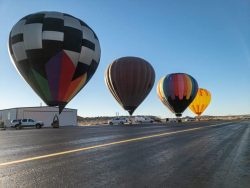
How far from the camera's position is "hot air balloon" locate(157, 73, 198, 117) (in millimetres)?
70625

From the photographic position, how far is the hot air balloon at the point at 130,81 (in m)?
57.7

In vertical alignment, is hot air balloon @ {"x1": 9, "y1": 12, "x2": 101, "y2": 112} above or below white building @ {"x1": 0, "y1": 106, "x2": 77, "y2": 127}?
above

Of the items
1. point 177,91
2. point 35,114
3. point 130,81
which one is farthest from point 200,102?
point 35,114

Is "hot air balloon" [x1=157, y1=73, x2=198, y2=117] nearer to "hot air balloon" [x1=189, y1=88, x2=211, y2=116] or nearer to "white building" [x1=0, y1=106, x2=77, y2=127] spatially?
"hot air balloon" [x1=189, y1=88, x2=211, y2=116]

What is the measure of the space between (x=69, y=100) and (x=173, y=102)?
34.4 meters

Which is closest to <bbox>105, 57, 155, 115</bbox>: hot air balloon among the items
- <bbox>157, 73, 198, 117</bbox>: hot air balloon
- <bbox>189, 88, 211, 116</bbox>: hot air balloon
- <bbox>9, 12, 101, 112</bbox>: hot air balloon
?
<bbox>157, 73, 198, 117</bbox>: hot air balloon

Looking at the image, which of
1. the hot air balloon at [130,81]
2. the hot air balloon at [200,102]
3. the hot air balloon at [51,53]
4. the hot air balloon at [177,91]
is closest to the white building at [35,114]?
the hot air balloon at [130,81]

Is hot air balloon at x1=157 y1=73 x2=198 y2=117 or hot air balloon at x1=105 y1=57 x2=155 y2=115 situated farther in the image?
hot air balloon at x1=157 y1=73 x2=198 y2=117

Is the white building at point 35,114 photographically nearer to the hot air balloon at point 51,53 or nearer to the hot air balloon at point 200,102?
the hot air balloon at point 51,53

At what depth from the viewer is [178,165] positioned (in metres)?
8.37

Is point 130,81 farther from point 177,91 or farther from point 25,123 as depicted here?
point 25,123

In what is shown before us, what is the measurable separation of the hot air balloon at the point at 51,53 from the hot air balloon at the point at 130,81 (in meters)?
17.2

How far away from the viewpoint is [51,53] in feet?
127

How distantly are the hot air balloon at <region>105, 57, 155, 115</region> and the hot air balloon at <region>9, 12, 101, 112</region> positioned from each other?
17.2 m
